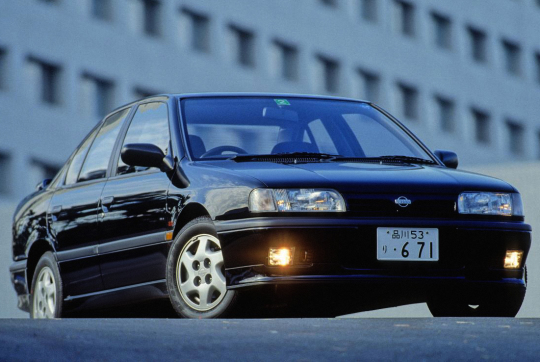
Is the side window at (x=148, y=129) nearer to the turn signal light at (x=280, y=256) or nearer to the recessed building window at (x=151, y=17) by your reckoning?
the turn signal light at (x=280, y=256)

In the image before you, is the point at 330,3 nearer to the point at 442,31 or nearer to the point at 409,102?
the point at 409,102

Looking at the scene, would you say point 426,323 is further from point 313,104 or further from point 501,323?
point 313,104

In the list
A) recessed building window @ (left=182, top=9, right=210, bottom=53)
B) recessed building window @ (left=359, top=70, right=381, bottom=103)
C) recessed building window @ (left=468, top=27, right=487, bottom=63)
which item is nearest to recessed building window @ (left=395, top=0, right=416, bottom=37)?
recessed building window @ (left=359, top=70, right=381, bottom=103)

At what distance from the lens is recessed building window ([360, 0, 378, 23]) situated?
172 ft

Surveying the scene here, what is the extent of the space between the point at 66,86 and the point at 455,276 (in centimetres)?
3686

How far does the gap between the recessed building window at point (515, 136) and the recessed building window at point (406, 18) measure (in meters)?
6.39

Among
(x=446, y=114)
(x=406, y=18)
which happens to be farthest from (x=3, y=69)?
(x=446, y=114)

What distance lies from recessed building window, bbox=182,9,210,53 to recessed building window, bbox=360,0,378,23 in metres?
7.40

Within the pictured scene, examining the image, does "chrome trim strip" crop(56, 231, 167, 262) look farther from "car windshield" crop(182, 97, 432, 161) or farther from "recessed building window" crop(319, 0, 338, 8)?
"recessed building window" crop(319, 0, 338, 8)

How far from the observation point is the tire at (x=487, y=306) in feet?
26.7

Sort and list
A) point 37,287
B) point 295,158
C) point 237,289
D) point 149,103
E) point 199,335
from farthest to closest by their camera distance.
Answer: point 37,287 < point 149,103 < point 295,158 < point 237,289 < point 199,335

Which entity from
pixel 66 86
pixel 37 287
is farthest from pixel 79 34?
pixel 37 287

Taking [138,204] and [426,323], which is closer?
[426,323]

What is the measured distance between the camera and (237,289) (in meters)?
7.63
